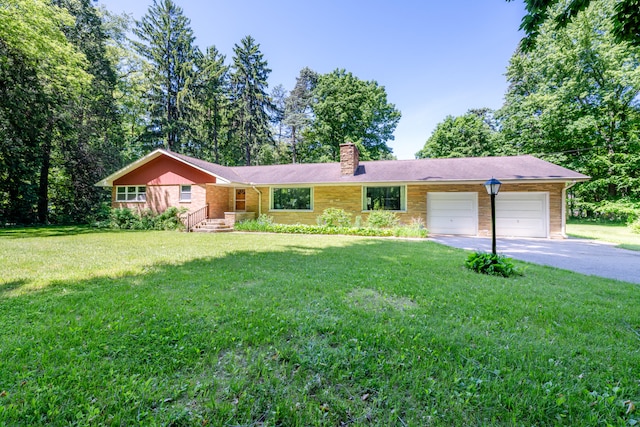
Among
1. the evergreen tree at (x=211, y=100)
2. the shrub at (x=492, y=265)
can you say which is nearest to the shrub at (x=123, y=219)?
the evergreen tree at (x=211, y=100)

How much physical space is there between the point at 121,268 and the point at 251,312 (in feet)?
13.1

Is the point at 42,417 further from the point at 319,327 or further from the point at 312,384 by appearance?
the point at 319,327

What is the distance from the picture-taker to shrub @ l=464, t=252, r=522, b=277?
556 centimetres

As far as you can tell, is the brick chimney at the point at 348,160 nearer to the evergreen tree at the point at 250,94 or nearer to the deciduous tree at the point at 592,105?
the evergreen tree at the point at 250,94

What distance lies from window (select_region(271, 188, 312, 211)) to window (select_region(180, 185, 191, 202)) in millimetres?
4928

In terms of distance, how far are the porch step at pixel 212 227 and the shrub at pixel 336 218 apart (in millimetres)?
5103

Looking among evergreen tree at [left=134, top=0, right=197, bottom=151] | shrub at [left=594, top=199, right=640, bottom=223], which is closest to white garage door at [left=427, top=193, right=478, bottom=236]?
shrub at [left=594, top=199, right=640, bottom=223]

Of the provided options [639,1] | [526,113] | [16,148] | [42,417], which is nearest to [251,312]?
[42,417]

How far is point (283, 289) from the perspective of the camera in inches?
171

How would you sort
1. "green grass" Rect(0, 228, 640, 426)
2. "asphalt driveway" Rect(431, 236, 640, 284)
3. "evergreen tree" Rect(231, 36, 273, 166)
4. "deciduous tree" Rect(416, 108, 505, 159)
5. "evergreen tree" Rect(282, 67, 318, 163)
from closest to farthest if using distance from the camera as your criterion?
"green grass" Rect(0, 228, 640, 426), "asphalt driveway" Rect(431, 236, 640, 284), "evergreen tree" Rect(231, 36, 273, 166), "deciduous tree" Rect(416, 108, 505, 159), "evergreen tree" Rect(282, 67, 318, 163)

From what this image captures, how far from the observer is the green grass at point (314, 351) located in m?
1.83

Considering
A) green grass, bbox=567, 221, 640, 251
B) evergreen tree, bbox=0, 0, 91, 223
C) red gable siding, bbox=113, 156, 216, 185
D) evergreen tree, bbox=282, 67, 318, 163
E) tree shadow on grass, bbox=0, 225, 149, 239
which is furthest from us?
evergreen tree, bbox=282, 67, 318, 163

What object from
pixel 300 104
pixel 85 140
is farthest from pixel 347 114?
pixel 85 140

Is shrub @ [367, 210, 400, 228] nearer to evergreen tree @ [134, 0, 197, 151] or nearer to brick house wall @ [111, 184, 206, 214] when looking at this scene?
brick house wall @ [111, 184, 206, 214]
